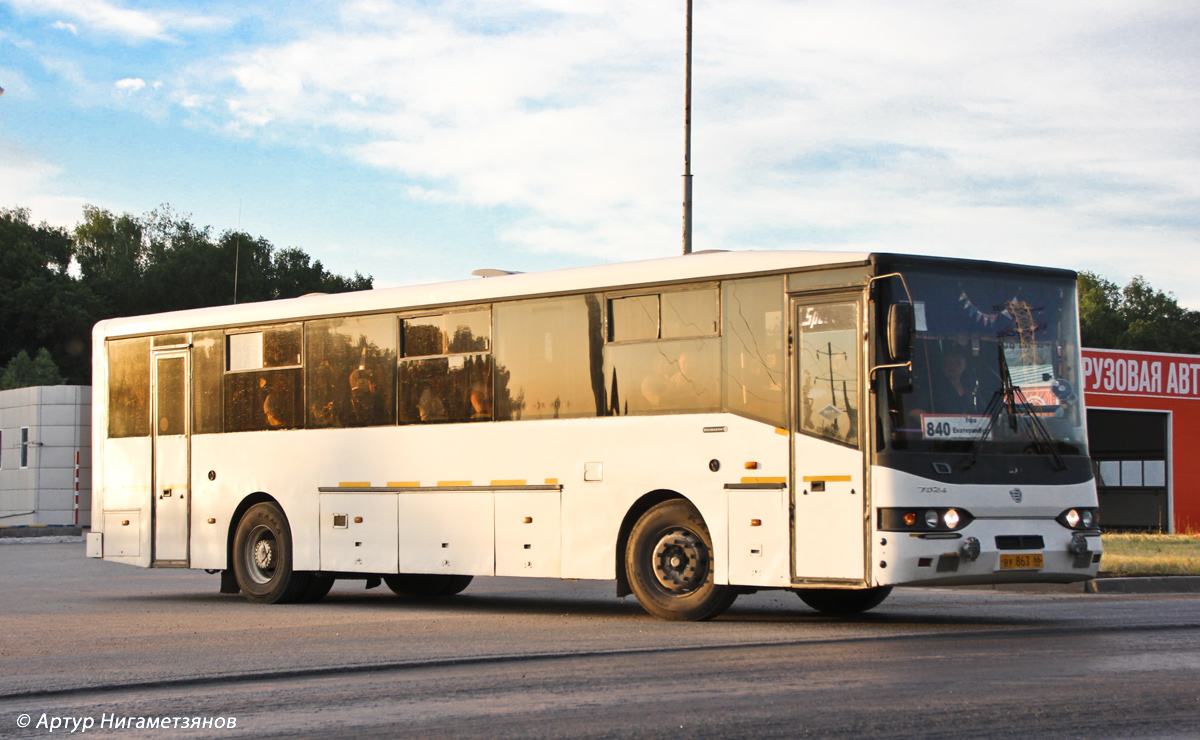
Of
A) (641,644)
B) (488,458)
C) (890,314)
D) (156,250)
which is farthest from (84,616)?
(156,250)

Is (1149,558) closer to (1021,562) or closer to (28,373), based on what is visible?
(1021,562)

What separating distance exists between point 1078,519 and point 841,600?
8.78 feet

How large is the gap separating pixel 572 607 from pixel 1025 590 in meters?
5.98

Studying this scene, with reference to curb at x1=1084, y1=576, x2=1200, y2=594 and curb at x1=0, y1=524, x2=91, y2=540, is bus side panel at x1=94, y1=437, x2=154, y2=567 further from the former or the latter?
curb at x1=0, y1=524, x2=91, y2=540

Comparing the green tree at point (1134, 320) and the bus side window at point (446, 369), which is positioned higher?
the green tree at point (1134, 320)

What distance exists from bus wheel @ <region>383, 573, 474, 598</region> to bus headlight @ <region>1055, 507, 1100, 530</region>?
7.84m

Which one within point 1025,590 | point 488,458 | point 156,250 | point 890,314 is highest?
point 156,250

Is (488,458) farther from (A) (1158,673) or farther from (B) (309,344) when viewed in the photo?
(A) (1158,673)

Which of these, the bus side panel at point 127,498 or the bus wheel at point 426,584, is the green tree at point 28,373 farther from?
the bus wheel at point 426,584

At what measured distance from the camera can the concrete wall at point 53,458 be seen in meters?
39.9

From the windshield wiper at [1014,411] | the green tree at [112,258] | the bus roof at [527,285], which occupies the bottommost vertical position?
the windshield wiper at [1014,411]

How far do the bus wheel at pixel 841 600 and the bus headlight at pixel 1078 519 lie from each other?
6.79 feet

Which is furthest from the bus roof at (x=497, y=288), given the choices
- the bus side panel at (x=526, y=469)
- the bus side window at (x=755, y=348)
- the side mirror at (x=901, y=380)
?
the bus side panel at (x=526, y=469)

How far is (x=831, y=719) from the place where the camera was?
691 cm
